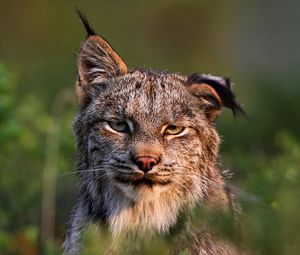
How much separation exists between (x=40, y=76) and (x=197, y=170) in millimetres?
14154

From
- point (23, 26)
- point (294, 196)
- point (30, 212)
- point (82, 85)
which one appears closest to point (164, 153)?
point (82, 85)

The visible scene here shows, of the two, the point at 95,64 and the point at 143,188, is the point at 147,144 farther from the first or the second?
the point at 95,64

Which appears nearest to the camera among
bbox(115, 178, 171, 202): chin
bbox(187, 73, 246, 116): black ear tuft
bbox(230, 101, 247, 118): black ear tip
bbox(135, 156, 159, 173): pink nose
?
bbox(135, 156, 159, 173): pink nose

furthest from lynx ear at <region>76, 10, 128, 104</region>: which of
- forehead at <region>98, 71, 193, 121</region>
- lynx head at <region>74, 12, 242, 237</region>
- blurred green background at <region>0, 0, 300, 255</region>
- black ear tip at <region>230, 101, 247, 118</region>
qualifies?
black ear tip at <region>230, 101, 247, 118</region>

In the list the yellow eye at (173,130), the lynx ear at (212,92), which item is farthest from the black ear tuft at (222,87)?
the yellow eye at (173,130)

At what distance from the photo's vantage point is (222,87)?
9656 millimetres

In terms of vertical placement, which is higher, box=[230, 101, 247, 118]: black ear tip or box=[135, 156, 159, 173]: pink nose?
box=[230, 101, 247, 118]: black ear tip

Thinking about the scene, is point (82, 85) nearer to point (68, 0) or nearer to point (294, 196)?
point (294, 196)

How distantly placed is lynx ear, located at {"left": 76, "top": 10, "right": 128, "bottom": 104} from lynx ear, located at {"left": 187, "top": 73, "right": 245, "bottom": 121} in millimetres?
534

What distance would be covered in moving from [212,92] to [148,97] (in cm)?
44

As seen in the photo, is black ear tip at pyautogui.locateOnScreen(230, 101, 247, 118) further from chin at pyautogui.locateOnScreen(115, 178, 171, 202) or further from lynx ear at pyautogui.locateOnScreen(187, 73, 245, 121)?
chin at pyautogui.locateOnScreen(115, 178, 171, 202)

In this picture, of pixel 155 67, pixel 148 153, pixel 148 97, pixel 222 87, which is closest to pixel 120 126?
pixel 148 97

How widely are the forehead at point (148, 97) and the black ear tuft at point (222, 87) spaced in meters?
0.11

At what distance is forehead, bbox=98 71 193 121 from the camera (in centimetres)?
954
